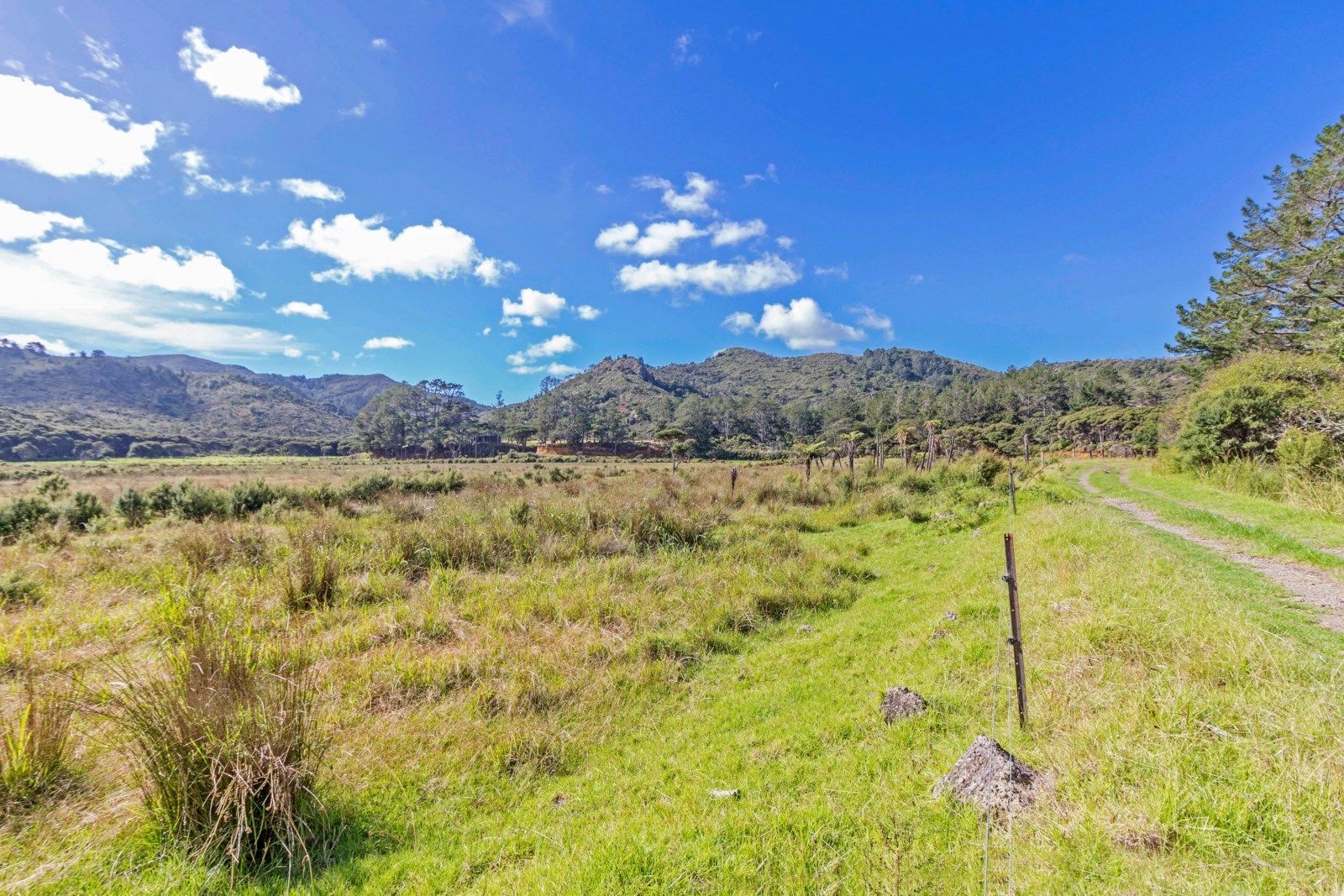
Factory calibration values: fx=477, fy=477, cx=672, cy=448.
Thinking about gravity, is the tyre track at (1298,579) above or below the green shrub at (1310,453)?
below

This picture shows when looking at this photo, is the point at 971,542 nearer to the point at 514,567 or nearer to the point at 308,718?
the point at 514,567

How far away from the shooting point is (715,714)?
512 centimetres

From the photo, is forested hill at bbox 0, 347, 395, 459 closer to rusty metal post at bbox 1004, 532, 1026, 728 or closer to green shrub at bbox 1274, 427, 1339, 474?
rusty metal post at bbox 1004, 532, 1026, 728

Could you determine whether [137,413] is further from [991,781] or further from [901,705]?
[991,781]

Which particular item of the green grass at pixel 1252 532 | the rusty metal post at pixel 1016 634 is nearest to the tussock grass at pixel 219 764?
the rusty metal post at pixel 1016 634

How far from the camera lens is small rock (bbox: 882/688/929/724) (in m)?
4.43

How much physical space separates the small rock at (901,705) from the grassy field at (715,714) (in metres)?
0.12

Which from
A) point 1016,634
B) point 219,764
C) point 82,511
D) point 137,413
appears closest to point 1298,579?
point 1016,634

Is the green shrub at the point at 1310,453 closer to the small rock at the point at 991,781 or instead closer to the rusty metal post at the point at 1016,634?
the rusty metal post at the point at 1016,634

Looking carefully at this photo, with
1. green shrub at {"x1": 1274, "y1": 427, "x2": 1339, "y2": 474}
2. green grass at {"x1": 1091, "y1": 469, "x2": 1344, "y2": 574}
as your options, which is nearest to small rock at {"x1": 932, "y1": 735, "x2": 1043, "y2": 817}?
green grass at {"x1": 1091, "y1": 469, "x2": 1344, "y2": 574}

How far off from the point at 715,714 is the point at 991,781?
106 inches

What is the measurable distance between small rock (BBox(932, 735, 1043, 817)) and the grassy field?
0.41 feet

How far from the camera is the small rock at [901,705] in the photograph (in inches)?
174

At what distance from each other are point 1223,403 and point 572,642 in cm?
2574
